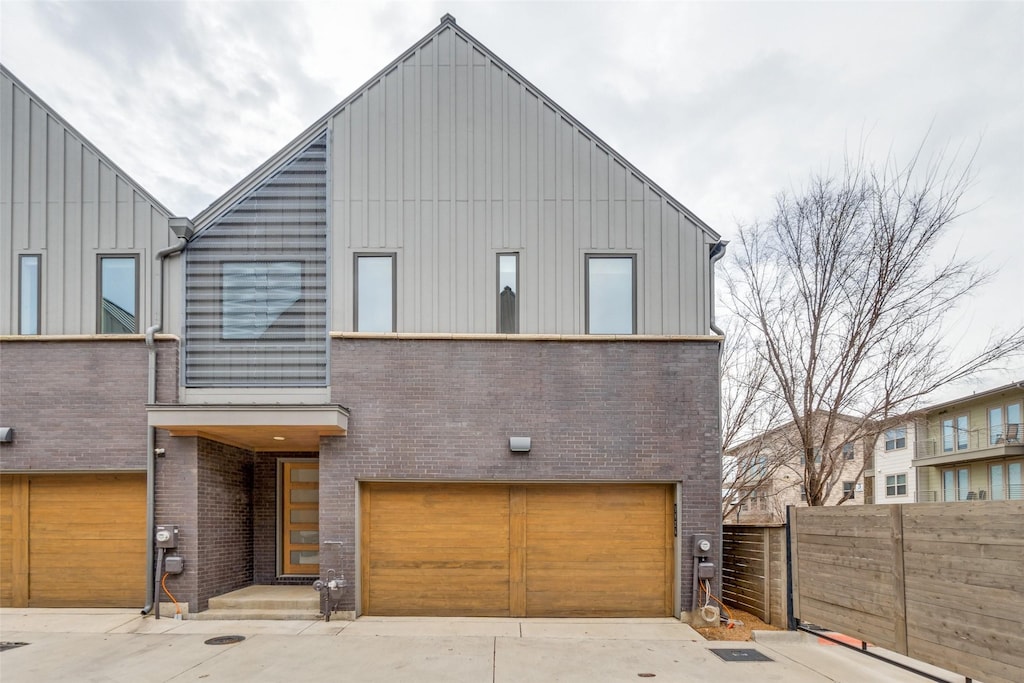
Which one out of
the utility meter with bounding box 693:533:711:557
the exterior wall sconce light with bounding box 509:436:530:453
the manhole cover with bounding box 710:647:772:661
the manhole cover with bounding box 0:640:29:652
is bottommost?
the manhole cover with bounding box 710:647:772:661

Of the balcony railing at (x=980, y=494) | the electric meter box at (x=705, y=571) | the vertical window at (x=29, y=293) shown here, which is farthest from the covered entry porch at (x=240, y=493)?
the balcony railing at (x=980, y=494)

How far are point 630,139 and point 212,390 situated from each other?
40.3 ft

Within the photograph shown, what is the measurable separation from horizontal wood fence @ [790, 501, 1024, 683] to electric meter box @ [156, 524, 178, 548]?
837 centimetres

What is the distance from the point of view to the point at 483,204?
9.78m

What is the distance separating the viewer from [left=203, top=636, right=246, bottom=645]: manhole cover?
796cm

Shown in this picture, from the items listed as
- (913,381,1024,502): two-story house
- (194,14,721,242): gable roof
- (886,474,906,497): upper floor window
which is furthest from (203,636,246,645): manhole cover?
(886,474,906,497): upper floor window

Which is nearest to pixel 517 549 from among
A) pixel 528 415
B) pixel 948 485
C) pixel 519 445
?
pixel 519 445

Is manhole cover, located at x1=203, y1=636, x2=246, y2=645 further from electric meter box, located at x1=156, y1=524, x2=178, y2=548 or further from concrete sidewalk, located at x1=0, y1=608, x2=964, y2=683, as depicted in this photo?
electric meter box, located at x1=156, y1=524, x2=178, y2=548

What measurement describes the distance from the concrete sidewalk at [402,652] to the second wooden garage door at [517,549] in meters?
0.30

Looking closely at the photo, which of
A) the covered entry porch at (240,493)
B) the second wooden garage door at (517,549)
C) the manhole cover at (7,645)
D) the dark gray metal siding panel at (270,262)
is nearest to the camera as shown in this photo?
the manhole cover at (7,645)

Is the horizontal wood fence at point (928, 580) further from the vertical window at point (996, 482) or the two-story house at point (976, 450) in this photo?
the vertical window at point (996, 482)

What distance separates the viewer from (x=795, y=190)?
1116cm

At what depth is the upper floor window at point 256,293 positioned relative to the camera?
379 inches

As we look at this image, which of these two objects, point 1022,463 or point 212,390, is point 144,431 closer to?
point 212,390
